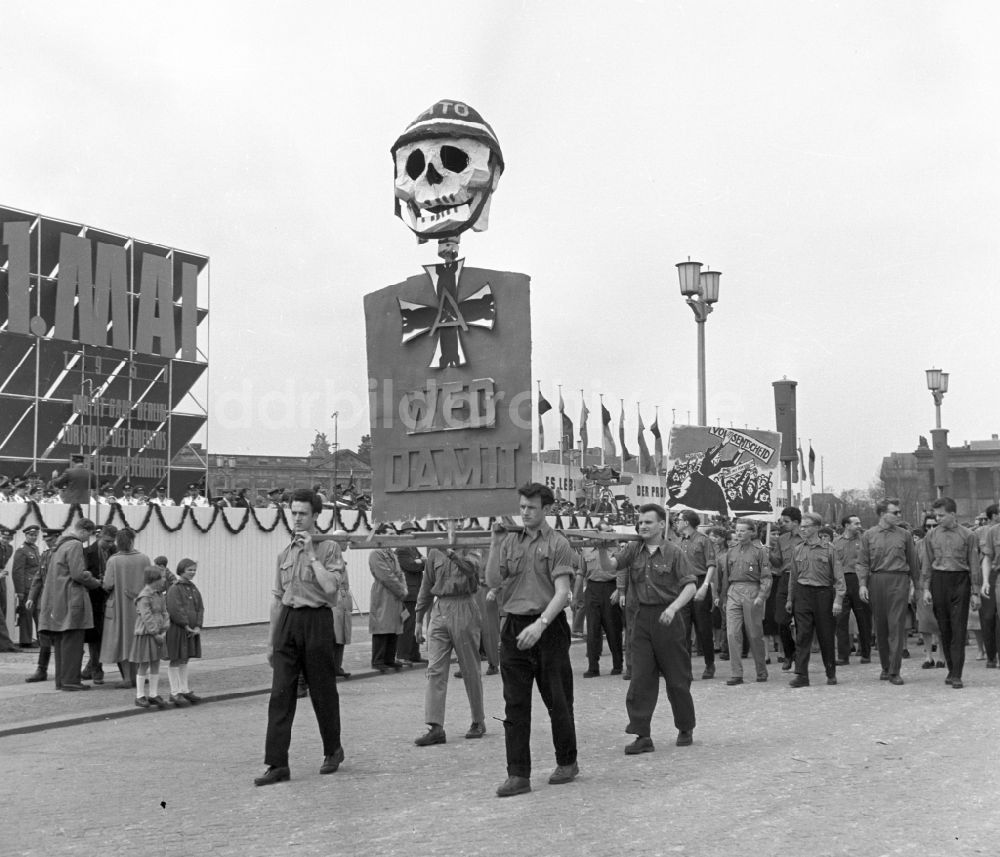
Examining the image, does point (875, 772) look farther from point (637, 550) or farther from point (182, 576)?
point (182, 576)

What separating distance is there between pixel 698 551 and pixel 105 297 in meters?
28.5

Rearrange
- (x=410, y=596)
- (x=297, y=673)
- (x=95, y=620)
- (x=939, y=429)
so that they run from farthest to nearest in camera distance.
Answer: (x=939, y=429)
(x=410, y=596)
(x=95, y=620)
(x=297, y=673)

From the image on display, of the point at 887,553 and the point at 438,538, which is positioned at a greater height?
the point at 438,538

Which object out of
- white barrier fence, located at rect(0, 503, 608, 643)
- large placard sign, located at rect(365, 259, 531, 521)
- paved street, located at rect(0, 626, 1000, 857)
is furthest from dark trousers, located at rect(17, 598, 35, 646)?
large placard sign, located at rect(365, 259, 531, 521)

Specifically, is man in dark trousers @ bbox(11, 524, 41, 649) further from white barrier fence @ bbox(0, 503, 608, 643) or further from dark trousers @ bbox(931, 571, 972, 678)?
dark trousers @ bbox(931, 571, 972, 678)

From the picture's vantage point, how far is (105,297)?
38.8 metres

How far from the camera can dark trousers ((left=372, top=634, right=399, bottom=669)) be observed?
16.1 metres

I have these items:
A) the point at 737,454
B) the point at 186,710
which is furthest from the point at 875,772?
the point at 737,454

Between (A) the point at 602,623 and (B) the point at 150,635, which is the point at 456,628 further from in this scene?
(A) the point at 602,623

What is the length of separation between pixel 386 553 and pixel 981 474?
92.7 metres

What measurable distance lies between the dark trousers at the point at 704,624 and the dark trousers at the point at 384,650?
399 cm

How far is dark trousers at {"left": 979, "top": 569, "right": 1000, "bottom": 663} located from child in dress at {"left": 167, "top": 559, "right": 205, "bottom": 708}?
9.50 m

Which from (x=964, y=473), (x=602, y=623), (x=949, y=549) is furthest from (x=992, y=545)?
(x=964, y=473)

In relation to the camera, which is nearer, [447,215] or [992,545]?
[447,215]
